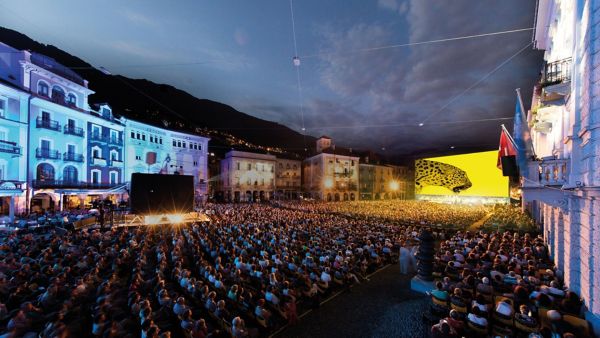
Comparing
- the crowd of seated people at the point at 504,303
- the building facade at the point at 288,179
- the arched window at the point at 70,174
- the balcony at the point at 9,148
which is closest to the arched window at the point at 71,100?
the arched window at the point at 70,174

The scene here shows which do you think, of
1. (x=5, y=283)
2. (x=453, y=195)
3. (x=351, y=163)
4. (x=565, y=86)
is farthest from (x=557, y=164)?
(x=351, y=163)

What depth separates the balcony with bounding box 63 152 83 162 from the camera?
2756 centimetres

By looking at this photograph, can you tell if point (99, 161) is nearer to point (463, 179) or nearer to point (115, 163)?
point (115, 163)

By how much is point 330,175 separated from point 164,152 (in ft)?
116

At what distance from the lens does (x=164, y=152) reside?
42094mm

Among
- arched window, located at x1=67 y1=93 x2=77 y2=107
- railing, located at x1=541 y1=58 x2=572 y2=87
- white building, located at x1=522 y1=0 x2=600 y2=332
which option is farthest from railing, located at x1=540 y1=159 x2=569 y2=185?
arched window, located at x1=67 y1=93 x2=77 y2=107

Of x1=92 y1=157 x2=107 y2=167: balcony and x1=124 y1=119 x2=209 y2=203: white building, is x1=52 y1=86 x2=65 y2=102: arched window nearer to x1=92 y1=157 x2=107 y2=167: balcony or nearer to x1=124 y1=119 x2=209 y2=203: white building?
x1=92 y1=157 x2=107 y2=167: balcony

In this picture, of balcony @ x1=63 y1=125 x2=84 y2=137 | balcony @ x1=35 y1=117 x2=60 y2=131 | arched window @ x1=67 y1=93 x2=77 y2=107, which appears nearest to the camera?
balcony @ x1=35 y1=117 x2=60 y2=131

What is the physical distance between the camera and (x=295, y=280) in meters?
9.27

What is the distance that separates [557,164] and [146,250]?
1793 cm

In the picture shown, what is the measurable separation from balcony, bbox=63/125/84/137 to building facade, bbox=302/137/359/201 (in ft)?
139

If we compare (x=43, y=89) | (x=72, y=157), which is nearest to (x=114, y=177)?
(x=72, y=157)

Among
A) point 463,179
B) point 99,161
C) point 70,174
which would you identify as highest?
point 99,161

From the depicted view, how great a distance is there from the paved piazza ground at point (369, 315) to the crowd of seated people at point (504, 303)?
937mm
